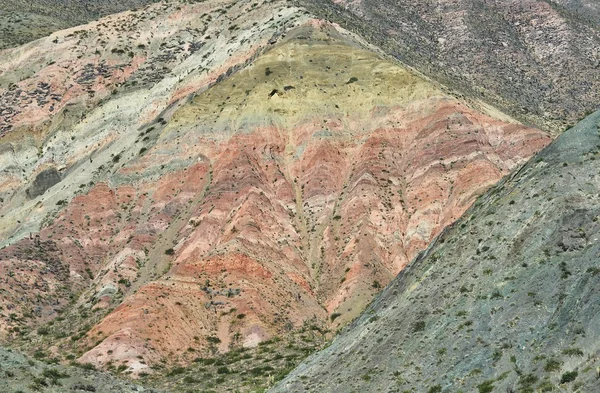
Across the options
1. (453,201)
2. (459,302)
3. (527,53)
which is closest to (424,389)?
(459,302)

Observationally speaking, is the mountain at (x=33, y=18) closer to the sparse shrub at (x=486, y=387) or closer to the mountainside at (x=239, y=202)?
the mountainside at (x=239, y=202)

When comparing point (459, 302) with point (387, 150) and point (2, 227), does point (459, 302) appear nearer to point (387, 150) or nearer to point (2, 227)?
point (387, 150)

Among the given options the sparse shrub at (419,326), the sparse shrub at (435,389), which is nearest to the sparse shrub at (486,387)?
the sparse shrub at (435,389)

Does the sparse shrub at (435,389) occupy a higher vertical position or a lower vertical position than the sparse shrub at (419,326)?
higher

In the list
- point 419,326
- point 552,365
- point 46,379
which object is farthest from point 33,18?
point 552,365

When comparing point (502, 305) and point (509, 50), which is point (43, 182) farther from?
point (509, 50)
